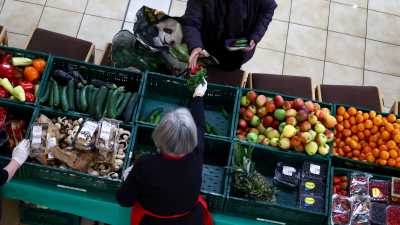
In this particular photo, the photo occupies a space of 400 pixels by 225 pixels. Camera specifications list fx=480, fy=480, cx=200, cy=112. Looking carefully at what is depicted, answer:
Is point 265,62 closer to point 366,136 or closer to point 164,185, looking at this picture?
point 366,136

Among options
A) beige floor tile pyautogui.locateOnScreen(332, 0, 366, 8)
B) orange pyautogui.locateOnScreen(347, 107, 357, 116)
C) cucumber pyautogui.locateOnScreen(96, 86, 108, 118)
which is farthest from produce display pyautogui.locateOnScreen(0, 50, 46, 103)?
beige floor tile pyautogui.locateOnScreen(332, 0, 366, 8)

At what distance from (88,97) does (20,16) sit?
7.57 ft

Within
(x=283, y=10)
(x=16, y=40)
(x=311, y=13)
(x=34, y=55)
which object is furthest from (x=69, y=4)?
(x=311, y=13)

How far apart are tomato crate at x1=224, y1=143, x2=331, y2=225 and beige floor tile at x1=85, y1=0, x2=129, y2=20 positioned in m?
2.72

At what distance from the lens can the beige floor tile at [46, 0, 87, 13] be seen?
227 inches

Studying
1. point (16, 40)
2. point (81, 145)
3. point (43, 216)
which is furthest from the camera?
point (16, 40)

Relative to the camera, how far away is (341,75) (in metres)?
5.80

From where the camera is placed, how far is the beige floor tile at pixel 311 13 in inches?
240

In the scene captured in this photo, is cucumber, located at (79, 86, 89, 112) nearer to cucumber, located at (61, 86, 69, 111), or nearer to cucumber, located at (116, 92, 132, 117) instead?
cucumber, located at (61, 86, 69, 111)

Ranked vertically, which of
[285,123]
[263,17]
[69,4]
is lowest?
[285,123]

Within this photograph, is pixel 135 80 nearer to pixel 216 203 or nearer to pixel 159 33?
pixel 159 33

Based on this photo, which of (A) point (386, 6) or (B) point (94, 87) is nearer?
(B) point (94, 87)

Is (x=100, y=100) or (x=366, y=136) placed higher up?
(x=366, y=136)

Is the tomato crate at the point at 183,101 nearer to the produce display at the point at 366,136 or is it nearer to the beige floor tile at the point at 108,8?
the produce display at the point at 366,136
